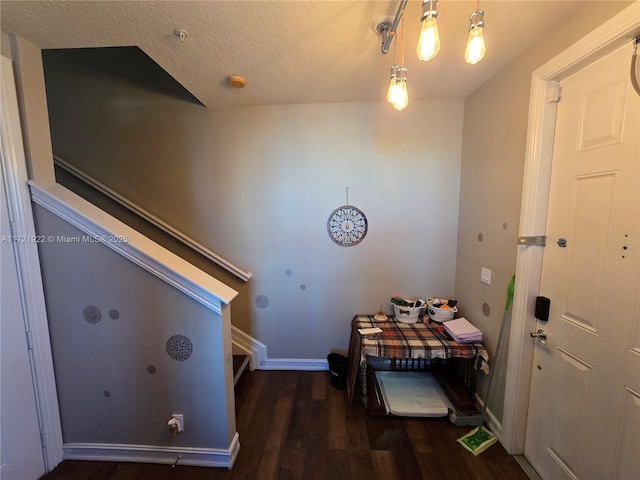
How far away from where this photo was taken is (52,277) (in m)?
1.33

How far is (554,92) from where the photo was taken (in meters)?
1.23

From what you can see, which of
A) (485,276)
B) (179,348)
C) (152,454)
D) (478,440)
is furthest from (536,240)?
(152,454)

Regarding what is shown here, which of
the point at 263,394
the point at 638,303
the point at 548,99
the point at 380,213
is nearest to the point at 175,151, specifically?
the point at 380,213

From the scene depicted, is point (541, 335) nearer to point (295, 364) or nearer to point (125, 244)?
point (295, 364)

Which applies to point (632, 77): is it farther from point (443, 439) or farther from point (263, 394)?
point (263, 394)

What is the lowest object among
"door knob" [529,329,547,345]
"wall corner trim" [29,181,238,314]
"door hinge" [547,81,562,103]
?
"door knob" [529,329,547,345]

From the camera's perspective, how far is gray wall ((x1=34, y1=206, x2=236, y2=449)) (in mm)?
1309

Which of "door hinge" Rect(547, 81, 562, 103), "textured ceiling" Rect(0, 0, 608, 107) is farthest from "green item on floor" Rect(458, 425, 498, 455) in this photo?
"textured ceiling" Rect(0, 0, 608, 107)

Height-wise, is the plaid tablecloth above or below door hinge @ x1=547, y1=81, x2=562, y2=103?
below

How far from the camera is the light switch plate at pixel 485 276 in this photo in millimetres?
1701

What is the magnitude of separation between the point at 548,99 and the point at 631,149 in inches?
19.6

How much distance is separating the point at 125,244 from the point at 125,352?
655 mm

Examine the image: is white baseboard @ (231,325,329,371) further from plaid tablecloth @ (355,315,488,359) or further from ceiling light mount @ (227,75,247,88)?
ceiling light mount @ (227,75,247,88)

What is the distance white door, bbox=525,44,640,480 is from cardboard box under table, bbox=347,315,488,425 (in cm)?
42
